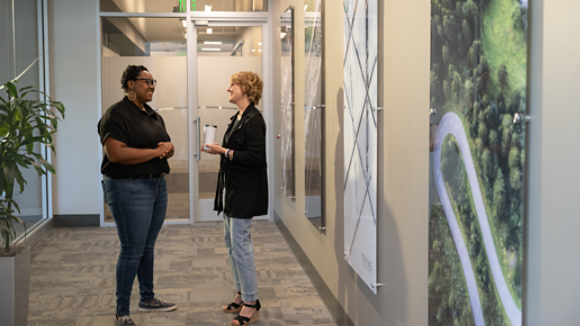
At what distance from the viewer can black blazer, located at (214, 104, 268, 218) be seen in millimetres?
3115

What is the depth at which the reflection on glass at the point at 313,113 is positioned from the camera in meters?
3.55

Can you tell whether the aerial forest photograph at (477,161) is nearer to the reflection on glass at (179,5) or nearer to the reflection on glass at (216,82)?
the reflection on glass at (216,82)

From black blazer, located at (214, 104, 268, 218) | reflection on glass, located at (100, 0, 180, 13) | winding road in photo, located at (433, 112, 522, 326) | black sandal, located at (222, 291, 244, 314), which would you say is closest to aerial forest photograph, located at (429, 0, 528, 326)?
winding road in photo, located at (433, 112, 522, 326)

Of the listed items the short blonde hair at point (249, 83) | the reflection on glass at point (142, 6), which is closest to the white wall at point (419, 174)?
the short blonde hair at point (249, 83)

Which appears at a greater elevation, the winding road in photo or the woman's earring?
the woman's earring

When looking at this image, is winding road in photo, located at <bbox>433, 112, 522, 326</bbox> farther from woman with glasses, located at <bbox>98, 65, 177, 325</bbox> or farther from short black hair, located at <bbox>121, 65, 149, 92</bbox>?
short black hair, located at <bbox>121, 65, 149, 92</bbox>

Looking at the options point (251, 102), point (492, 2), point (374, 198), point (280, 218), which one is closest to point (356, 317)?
point (374, 198)

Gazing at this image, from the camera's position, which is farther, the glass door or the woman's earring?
the glass door

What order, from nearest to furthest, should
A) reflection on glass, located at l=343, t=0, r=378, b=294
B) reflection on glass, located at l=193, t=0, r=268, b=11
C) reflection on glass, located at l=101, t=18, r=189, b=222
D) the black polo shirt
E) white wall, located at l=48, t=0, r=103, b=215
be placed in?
reflection on glass, located at l=343, t=0, r=378, b=294 < the black polo shirt < white wall, located at l=48, t=0, r=103, b=215 < reflection on glass, located at l=101, t=18, r=189, b=222 < reflection on glass, located at l=193, t=0, r=268, b=11

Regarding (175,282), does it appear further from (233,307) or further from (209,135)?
(209,135)

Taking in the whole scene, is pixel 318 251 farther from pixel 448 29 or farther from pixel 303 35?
pixel 448 29

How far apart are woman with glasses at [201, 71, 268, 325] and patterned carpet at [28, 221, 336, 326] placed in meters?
0.30

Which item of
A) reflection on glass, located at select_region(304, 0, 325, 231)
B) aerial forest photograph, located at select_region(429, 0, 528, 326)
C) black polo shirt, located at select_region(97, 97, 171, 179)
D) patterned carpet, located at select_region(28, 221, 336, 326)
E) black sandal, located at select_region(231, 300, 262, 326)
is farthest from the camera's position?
reflection on glass, located at select_region(304, 0, 325, 231)

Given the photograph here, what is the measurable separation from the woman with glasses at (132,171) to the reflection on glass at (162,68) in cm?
341
